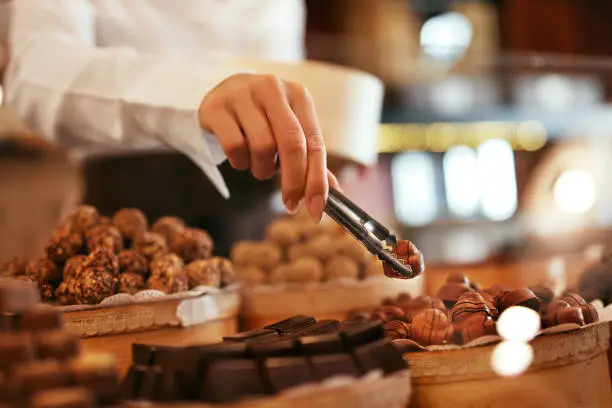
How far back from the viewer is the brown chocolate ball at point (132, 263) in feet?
3.45

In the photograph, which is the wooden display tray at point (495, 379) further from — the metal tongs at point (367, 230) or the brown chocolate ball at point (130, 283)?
the brown chocolate ball at point (130, 283)

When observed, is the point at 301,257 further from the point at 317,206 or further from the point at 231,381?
the point at 231,381

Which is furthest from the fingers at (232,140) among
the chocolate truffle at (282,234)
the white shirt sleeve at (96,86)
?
the chocolate truffle at (282,234)

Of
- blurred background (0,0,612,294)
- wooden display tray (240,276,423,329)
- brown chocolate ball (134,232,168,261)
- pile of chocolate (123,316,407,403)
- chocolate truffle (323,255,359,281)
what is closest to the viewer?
pile of chocolate (123,316,407,403)

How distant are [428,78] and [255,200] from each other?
291 cm

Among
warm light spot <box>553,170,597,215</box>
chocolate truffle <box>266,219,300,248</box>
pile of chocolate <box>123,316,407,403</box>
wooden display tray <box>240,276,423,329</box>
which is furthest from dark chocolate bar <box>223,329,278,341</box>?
warm light spot <box>553,170,597,215</box>

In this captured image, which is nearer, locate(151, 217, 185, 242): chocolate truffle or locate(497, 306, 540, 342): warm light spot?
locate(497, 306, 540, 342): warm light spot

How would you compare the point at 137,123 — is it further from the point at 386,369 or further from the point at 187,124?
the point at 386,369

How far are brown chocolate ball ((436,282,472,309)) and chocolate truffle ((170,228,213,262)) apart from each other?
397 mm

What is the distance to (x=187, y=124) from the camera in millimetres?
1118

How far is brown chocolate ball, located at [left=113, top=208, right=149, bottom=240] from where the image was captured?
1.15 m

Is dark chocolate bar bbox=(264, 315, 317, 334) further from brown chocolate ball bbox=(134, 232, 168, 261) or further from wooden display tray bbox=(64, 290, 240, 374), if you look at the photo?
brown chocolate ball bbox=(134, 232, 168, 261)

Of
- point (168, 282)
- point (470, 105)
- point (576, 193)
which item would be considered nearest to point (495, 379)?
point (168, 282)

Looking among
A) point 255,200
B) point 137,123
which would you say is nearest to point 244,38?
point 255,200
